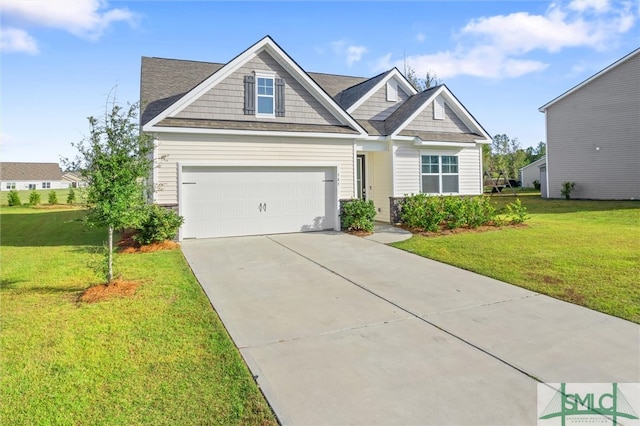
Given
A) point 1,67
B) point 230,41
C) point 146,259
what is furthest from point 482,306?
point 230,41

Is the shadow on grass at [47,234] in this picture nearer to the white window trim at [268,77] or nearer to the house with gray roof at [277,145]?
the house with gray roof at [277,145]

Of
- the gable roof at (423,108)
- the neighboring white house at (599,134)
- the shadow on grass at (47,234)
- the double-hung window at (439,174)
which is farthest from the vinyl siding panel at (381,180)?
the neighboring white house at (599,134)

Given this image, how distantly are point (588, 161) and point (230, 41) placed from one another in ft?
73.3

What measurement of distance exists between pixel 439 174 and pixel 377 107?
3.87m

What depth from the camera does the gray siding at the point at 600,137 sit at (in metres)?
21.4

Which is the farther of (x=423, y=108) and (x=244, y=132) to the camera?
(x=423, y=108)

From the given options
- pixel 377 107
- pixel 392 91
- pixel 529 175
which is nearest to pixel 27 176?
pixel 377 107

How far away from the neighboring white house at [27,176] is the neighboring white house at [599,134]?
242 ft

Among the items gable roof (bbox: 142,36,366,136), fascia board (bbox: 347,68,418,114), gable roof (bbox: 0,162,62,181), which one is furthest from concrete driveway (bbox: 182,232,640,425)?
gable roof (bbox: 0,162,62,181)

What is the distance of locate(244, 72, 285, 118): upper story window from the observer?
12.1 meters

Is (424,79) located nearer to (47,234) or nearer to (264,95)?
(264,95)

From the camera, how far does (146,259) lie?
877 centimetres

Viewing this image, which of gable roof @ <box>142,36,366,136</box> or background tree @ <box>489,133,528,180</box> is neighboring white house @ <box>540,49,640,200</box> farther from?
background tree @ <box>489,133,528,180</box>

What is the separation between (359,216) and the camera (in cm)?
1258
